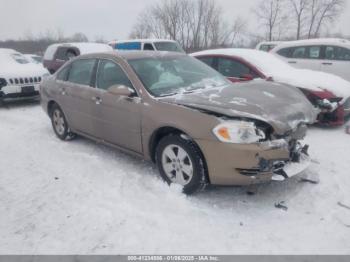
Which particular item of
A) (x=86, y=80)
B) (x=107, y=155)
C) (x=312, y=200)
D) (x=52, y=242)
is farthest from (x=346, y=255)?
(x=86, y=80)

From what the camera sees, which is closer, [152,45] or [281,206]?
[281,206]

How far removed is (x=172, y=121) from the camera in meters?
3.47

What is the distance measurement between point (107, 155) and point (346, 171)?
341 cm

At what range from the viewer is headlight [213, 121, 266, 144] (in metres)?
3.09

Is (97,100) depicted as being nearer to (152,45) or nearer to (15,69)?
(15,69)

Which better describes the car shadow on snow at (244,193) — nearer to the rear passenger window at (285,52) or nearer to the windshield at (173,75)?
the windshield at (173,75)

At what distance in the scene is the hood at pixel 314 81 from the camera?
5.86 m

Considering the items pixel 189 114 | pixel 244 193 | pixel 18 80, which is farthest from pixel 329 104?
pixel 18 80

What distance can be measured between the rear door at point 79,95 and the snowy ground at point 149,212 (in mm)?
620

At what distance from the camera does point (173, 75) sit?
427cm

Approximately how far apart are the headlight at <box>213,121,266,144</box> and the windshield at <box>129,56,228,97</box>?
101cm

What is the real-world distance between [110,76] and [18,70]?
5.65 m

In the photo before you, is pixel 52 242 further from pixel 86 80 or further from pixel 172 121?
pixel 86 80

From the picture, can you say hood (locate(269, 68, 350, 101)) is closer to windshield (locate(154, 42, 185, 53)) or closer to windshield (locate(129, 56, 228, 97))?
windshield (locate(129, 56, 228, 97))
